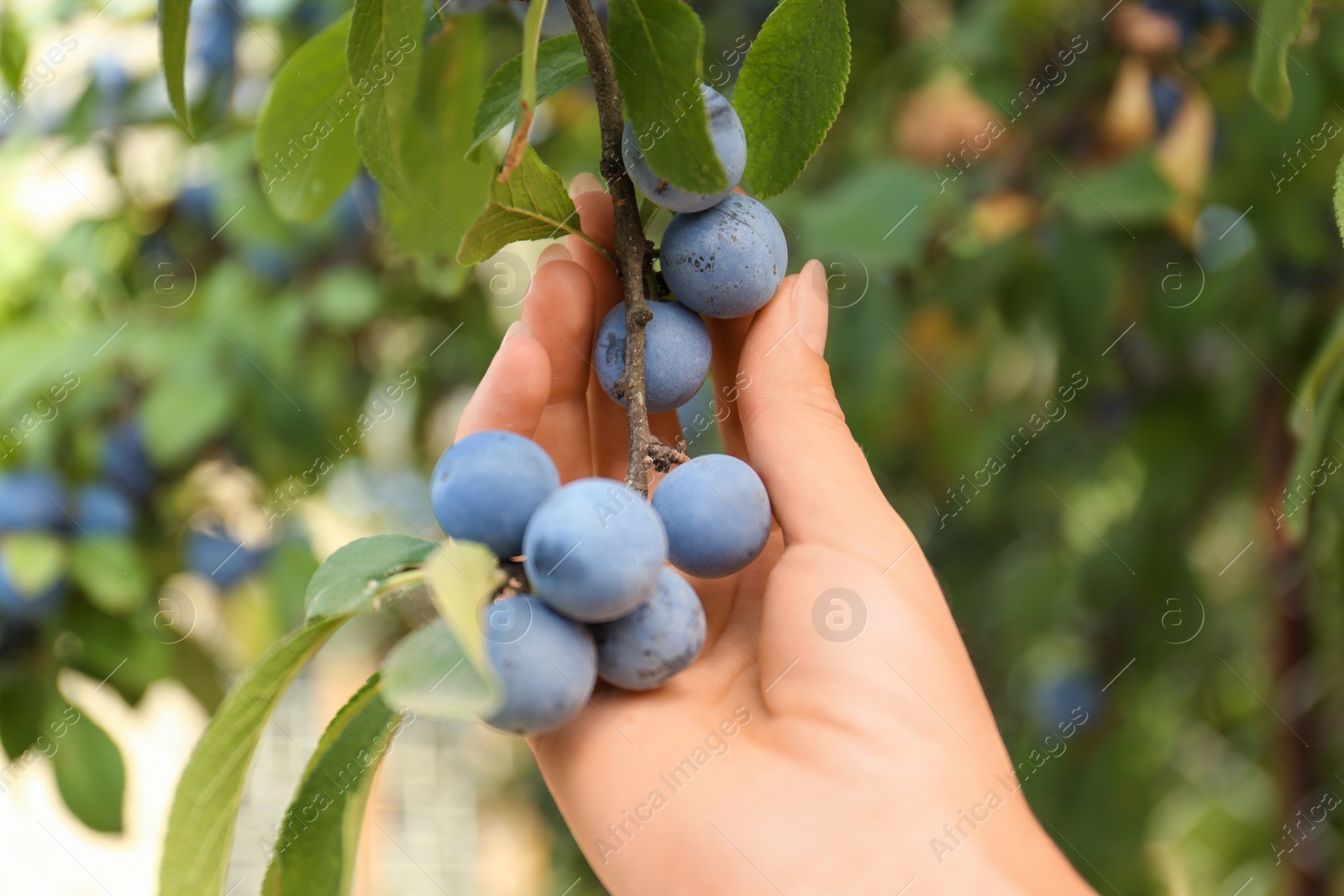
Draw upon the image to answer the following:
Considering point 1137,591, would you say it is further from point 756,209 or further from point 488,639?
point 488,639

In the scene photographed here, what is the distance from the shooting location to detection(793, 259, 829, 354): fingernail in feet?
2.06

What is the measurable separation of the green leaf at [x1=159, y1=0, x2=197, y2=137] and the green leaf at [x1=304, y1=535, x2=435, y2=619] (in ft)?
0.85

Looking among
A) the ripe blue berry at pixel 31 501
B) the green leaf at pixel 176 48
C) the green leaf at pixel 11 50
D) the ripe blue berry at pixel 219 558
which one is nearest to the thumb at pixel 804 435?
the green leaf at pixel 176 48

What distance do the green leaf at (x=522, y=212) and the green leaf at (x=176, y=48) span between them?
0.17m

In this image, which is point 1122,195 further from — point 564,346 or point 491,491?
point 491,491

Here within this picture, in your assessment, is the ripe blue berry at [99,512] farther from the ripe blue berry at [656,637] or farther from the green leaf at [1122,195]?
the green leaf at [1122,195]

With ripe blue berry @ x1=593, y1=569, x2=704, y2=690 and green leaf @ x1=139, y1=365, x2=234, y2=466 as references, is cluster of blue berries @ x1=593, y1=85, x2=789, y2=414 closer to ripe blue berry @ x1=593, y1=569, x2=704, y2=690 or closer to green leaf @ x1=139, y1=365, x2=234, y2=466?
ripe blue berry @ x1=593, y1=569, x2=704, y2=690

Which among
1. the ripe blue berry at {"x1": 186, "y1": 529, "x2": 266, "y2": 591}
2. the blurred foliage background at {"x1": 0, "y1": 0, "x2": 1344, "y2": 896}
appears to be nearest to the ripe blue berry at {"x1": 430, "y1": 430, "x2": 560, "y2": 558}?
the blurred foliage background at {"x1": 0, "y1": 0, "x2": 1344, "y2": 896}

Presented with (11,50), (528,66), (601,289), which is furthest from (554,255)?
(11,50)

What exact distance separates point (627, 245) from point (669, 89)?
0.32ft

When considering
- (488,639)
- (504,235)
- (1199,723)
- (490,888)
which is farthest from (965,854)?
(490,888)

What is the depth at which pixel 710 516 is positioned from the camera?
0.51 meters

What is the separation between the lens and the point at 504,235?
537 millimetres

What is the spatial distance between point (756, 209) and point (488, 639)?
0.28 meters
